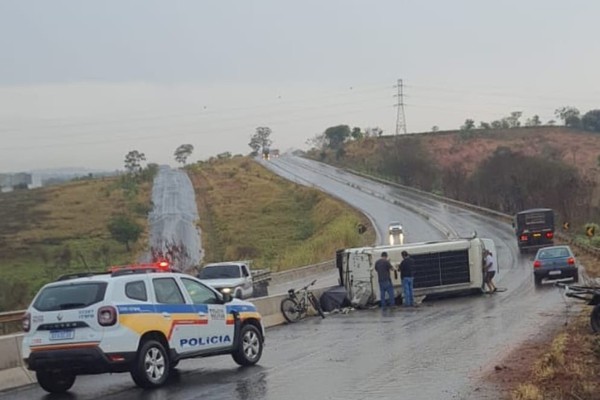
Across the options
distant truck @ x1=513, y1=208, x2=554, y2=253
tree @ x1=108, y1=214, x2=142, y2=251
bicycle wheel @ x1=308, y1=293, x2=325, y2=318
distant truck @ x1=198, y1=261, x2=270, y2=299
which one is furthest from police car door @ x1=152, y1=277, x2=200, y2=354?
tree @ x1=108, y1=214, x2=142, y2=251

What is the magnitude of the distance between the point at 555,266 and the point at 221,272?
12398 mm

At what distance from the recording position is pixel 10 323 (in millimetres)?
27172

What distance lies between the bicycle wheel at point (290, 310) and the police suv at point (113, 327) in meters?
10.1

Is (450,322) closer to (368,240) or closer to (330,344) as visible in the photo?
(330,344)

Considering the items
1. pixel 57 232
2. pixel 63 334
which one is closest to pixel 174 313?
pixel 63 334

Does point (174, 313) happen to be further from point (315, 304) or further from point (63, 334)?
→ point (315, 304)

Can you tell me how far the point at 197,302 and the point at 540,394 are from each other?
19.3 feet

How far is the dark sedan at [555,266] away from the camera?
35656 mm

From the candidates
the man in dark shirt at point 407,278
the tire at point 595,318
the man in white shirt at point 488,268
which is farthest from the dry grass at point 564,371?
the man in white shirt at point 488,268

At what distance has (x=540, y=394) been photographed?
10539mm

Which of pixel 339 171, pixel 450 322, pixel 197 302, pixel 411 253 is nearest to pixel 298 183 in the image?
pixel 339 171

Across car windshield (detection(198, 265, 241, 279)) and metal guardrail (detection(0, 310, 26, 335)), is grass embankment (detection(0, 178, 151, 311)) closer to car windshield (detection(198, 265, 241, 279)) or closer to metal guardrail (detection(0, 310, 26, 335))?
car windshield (detection(198, 265, 241, 279))

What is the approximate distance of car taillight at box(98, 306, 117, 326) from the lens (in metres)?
12.7

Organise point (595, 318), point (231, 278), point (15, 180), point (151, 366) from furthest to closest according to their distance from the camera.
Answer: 1. point (15, 180)
2. point (231, 278)
3. point (595, 318)
4. point (151, 366)
